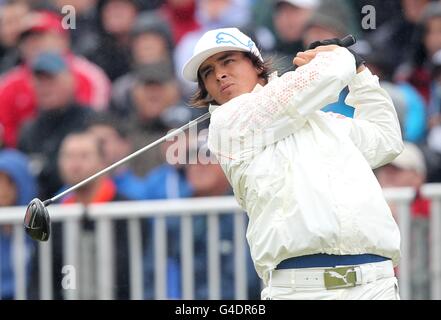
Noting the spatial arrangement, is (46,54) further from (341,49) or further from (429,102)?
(341,49)

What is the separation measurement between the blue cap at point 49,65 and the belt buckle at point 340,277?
16.5 ft

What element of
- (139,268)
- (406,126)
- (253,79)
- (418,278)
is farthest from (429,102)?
(253,79)

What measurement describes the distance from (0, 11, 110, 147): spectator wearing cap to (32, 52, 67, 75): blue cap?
0.12 m

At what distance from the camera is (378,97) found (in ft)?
18.9

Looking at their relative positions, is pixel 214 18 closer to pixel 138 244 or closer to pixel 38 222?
pixel 138 244

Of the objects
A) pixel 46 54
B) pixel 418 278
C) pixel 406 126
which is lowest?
pixel 418 278

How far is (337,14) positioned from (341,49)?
4556 millimetres

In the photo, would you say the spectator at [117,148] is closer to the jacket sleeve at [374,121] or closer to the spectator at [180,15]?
the spectator at [180,15]

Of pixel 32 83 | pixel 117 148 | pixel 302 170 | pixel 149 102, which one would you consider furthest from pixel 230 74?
pixel 32 83

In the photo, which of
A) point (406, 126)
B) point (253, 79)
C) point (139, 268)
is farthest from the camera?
point (406, 126)

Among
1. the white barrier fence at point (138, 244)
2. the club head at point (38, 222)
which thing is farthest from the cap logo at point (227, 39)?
the white barrier fence at point (138, 244)

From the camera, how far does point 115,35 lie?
10906mm

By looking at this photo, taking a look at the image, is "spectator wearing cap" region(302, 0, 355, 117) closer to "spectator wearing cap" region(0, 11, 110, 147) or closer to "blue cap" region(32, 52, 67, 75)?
"spectator wearing cap" region(0, 11, 110, 147)

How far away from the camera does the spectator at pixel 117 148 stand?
8.80m
